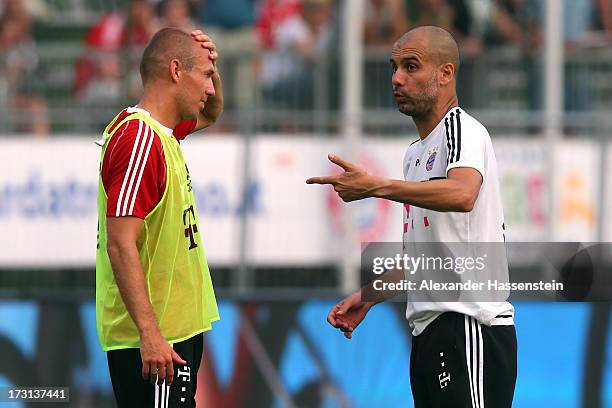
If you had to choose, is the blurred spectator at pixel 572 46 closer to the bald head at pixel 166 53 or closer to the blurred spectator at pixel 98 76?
the blurred spectator at pixel 98 76

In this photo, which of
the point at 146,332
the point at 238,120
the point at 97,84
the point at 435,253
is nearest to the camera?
the point at 146,332

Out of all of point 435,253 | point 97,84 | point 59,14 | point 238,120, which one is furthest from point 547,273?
point 59,14

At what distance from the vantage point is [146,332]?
5637 mm

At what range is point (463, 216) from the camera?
599 centimetres

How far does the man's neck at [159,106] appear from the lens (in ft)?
19.9

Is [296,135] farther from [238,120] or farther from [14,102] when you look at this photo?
[14,102]

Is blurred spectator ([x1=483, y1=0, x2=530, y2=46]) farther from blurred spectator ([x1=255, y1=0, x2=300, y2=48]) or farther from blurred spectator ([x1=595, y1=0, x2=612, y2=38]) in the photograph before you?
blurred spectator ([x1=255, y1=0, x2=300, y2=48])

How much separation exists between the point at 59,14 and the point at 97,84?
3.28ft

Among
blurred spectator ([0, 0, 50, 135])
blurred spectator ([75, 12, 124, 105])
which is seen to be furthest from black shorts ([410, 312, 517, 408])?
blurred spectator ([75, 12, 124, 105])

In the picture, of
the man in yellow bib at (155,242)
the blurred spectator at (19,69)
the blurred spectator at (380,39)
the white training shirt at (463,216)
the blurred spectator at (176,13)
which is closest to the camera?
the man in yellow bib at (155,242)

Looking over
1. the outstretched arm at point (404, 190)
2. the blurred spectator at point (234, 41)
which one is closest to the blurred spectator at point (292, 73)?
the blurred spectator at point (234, 41)

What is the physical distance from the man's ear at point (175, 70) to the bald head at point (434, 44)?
1039 millimetres

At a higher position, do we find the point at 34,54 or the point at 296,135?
the point at 34,54

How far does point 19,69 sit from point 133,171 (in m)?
5.90
